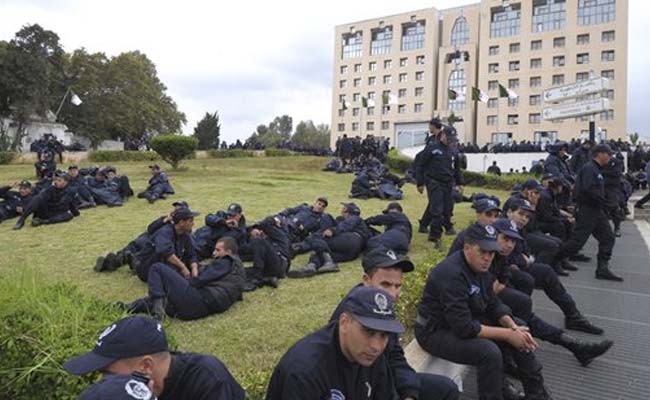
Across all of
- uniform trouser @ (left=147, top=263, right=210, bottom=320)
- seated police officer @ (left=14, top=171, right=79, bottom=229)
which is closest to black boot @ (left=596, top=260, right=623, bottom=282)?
uniform trouser @ (left=147, top=263, right=210, bottom=320)

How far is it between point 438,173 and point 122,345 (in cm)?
656

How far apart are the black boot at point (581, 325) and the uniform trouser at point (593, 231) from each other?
6.38 feet

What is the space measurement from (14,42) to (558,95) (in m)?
32.9

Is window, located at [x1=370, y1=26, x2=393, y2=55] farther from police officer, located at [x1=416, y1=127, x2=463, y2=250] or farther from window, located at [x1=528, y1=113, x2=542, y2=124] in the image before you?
police officer, located at [x1=416, y1=127, x2=463, y2=250]

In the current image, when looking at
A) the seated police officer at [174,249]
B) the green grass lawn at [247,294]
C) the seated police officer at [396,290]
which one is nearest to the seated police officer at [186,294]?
the green grass lawn at [247,294]

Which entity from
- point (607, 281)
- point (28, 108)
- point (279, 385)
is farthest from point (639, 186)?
point (28, 108)

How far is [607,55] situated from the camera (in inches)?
1953

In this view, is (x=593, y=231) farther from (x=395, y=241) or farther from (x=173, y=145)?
(x=173, y=145)

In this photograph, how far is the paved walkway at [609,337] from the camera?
392 centimetres

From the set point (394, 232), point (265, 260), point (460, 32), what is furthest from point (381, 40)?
point (265, 260)

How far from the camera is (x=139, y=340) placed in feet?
6.63

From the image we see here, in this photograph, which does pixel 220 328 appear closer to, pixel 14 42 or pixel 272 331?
pixel 272 331

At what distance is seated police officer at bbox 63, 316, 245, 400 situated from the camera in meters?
1.98

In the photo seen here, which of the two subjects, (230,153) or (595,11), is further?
(595,11)
